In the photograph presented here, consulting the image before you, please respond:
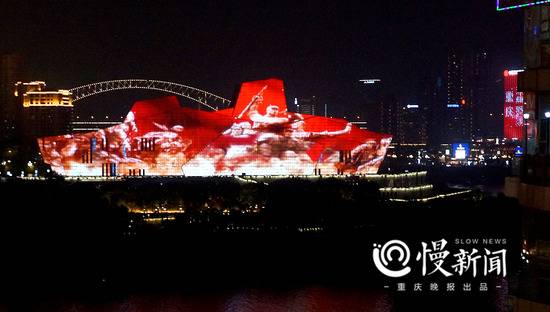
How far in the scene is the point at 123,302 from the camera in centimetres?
2266

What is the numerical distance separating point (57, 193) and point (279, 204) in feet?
26.7

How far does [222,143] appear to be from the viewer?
39.5 m

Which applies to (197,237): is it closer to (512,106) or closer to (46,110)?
(512,106)

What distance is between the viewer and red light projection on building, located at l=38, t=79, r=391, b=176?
3916 centimetres

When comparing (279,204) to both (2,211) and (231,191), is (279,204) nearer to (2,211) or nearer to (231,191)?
(231,191)

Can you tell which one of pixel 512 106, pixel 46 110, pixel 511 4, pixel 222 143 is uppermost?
pixel 46 110

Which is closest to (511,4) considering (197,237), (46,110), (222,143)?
(197,237)

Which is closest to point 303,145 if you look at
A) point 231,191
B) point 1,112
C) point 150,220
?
point 231,191

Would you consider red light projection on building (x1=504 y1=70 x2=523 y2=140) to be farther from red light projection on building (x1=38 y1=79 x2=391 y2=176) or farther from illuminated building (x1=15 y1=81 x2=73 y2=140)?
illuminated building (x1=15 y1=81 x2=73 y2=140)

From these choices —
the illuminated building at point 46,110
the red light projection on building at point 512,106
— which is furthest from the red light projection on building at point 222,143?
the illuminated building at point 46,110

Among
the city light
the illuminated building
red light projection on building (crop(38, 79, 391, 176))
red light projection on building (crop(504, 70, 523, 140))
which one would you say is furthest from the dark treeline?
the illuminated building

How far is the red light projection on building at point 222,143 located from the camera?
3916 centimetres

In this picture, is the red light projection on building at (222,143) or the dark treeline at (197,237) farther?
the red light projection on building at (222,143)

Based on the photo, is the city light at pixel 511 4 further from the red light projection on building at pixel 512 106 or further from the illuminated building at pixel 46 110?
the illuminated building at pixel 46 110
